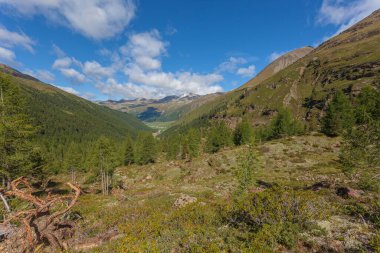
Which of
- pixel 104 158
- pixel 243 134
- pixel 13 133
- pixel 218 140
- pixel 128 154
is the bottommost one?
pixel 128 154

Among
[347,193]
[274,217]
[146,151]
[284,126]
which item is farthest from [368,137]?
[146,151]

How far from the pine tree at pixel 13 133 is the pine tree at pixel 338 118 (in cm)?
5609

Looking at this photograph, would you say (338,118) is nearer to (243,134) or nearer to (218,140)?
(243,134)

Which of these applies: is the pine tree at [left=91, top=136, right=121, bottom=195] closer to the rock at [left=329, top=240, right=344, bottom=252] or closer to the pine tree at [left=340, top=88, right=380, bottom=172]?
the pine tree at [left=340, top=88, right=380, bottom=172]

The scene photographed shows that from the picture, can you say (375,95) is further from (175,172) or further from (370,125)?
(175,172)

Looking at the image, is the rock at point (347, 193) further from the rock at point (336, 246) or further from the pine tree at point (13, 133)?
the pine tree at point (13, 133)

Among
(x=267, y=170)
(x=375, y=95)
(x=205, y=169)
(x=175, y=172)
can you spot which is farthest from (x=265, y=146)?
(x=375, y=95)

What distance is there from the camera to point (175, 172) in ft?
162

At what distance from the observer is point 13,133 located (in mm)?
20031

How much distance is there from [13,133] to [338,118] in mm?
58738

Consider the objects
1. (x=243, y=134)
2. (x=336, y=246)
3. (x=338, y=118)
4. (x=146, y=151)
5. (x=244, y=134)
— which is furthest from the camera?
(x=146, y=151)

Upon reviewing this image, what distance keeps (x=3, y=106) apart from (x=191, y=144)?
185 feet

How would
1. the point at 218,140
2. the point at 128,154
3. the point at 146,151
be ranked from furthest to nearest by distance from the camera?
1. the point at 128,154
2. the point at 146,151
3. the point at 218,140

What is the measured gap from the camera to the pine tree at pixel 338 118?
152ft
